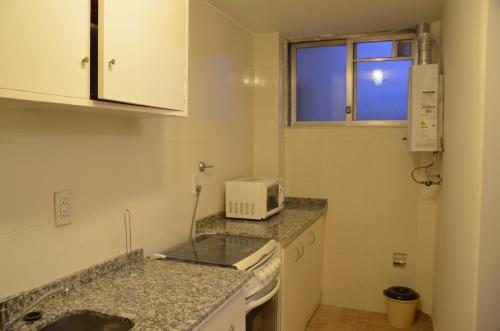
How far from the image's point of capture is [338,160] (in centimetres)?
361

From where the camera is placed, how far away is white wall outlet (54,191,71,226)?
63.8 inches

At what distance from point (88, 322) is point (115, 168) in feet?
2.39

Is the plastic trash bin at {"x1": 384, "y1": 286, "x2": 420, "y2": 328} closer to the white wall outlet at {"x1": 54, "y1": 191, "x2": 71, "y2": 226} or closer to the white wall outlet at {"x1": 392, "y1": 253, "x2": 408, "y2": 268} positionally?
the white wall outlet at {"x1": 392, "y1": 253, "x2": 408, "y2": 268}

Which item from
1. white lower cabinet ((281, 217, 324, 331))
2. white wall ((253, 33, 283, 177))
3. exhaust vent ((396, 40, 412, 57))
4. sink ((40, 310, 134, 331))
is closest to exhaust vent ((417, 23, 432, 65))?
exhaust vent ((396, 40, 412, 57))

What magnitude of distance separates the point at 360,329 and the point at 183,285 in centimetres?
208

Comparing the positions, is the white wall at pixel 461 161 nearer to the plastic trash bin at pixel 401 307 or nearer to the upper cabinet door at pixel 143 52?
the plastic trash bin at pixel 401 307

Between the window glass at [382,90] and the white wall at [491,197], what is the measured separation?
6.05 ft

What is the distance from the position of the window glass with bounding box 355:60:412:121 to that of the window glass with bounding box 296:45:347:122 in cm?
14

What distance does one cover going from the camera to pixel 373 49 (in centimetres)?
360

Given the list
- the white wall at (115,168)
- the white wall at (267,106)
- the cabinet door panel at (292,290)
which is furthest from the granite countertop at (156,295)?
the white wall at (267,106)

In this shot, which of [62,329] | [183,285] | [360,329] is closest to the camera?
[62,329]

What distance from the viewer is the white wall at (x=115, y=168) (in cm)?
148

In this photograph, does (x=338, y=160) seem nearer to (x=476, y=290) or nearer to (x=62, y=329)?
(x=476, y=290)

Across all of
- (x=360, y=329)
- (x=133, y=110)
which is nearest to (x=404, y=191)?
(x=360, y=329)
